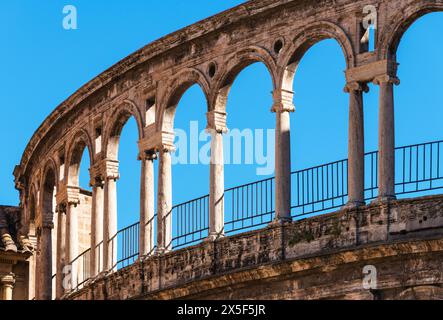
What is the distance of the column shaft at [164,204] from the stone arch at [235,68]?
1894 mm

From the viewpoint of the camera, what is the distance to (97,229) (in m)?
41.1

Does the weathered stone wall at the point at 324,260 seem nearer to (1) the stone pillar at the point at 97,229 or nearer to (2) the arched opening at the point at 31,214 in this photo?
(1) the stone pillar at the point at 97,229

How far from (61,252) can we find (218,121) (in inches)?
293

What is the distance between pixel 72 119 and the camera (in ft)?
140

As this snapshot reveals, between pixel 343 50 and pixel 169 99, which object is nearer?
pixel 343 50

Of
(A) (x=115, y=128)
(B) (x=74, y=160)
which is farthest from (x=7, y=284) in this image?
(A) (x=115, y=128)

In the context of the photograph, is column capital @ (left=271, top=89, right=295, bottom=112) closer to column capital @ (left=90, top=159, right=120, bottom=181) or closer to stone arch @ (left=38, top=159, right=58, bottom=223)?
column capital @ (left=90, top=159, right=120, bottom=181)

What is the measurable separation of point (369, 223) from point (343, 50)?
3.52 m

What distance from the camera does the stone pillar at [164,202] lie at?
124ft

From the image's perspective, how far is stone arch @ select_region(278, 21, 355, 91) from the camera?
3434 centimetres

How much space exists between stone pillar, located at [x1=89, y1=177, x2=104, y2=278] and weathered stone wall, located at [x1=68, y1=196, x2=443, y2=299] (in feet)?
11.2

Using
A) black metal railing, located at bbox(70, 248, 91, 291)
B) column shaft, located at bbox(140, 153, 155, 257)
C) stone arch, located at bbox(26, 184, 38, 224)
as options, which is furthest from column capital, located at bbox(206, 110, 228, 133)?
stone arch, located at bbox(26, 184, 38, 224)

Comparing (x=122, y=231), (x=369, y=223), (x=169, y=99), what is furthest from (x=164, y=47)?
(x=369, y=223)
